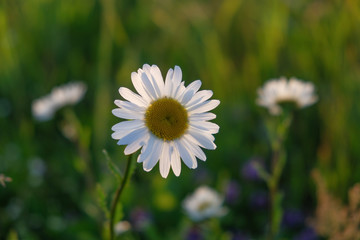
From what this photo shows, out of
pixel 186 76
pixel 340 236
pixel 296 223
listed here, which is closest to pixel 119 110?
pixel 340 236

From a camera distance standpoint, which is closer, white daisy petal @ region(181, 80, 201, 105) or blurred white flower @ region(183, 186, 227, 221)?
white daisy petal @ region(181, 80, 201, 105)

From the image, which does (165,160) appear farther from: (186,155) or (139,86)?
(139,86)

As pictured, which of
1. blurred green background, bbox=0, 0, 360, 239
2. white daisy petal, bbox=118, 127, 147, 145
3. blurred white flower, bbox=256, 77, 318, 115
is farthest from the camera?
blurred green background, bbox=0, 0, 360, 239

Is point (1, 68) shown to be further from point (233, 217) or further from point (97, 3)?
point (233, 217)

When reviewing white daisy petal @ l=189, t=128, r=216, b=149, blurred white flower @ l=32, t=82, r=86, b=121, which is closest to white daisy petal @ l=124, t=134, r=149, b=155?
white daisy petal @ l=189, t=128, r=216, b=149

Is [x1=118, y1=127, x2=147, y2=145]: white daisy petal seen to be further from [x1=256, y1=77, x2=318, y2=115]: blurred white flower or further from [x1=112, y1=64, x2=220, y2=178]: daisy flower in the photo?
[x1=256, y1=77, x2=318, y2=115]: blurred white flower

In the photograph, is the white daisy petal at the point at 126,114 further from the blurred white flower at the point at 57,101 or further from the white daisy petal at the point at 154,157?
the blurred white flower at the point at 57,101

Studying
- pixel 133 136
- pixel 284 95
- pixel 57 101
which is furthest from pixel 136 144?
pixel 57 101
